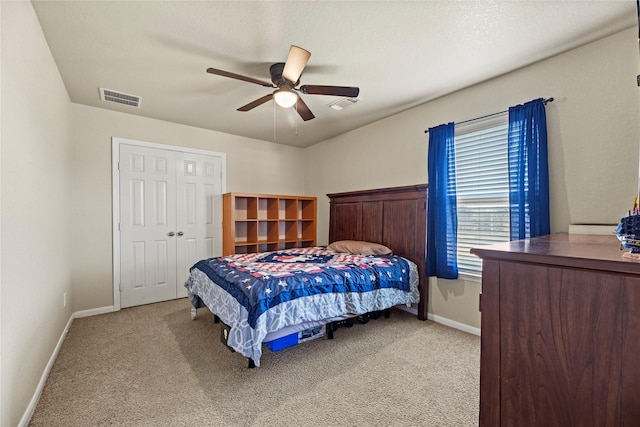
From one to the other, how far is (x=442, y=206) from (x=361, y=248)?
43.9 inches

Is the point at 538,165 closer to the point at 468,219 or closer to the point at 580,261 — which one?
the point at 468,219

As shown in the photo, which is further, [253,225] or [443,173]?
[253,225]

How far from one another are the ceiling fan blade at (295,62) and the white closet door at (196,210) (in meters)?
2.64

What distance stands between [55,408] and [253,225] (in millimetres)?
3103

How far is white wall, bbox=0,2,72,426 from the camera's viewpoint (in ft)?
Result: 4.87

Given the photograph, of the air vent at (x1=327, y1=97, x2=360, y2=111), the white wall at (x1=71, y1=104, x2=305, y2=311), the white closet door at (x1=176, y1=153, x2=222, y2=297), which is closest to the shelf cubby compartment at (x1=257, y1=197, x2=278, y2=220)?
the white closet door at (x1=176, y1=153, x2=222, y2=297)

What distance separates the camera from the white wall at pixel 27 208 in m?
1.49

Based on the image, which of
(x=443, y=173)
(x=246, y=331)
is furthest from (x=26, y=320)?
(x=443, y=173)

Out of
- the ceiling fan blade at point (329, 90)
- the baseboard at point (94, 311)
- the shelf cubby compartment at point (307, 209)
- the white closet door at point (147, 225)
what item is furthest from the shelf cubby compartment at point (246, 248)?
the ceiling fan blade at point (329, 90)

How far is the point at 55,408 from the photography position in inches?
72.3

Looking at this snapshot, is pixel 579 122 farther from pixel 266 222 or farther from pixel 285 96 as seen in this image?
pixel 266 222

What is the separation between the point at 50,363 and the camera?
2.29m

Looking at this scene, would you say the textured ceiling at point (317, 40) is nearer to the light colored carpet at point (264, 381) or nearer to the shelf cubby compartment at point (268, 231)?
the shelf cubby compartment at point (268, 231)

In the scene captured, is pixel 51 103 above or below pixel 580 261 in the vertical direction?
above
